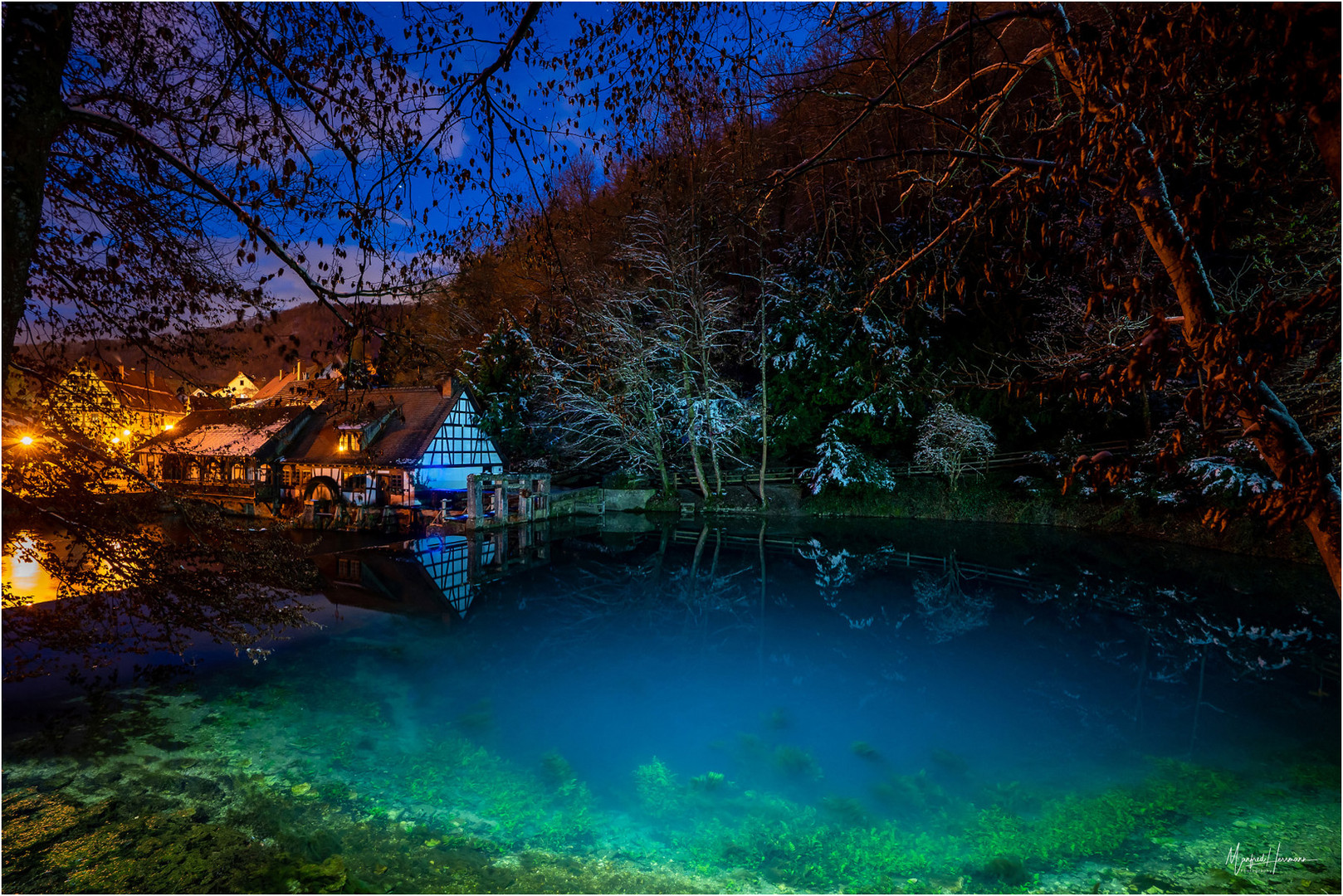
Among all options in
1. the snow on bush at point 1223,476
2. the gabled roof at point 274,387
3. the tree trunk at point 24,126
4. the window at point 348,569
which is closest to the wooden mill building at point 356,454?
the window at point 348,569

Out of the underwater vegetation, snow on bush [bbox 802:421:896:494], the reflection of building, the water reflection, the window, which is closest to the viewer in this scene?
the underwater vegetation

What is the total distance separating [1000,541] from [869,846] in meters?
15.1

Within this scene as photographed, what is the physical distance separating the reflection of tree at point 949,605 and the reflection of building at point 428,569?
7.93 metres

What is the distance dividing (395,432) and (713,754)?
20109 millimetres

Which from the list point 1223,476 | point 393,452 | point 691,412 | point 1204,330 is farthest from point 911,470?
point 1204,330

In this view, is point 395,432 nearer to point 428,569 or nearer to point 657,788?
point 428,569

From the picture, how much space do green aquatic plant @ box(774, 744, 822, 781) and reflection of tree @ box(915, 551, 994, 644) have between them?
165 inches

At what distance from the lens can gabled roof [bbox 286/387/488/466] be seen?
21.6 m

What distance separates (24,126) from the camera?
2658 millimetres

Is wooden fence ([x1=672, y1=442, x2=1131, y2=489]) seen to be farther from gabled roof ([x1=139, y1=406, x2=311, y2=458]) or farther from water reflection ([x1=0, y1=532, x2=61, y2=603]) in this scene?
water reflection ([x1=0, y1=532, x2=61, y2=603])

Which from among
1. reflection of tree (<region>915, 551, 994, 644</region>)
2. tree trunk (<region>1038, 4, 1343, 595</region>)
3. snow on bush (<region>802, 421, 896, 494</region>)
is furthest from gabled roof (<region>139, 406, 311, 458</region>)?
tree trunk (<region>1038, 4, 1343, 595</region>)

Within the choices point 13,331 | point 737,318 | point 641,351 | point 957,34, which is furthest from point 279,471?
point 957,34

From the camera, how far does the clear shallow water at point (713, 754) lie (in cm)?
406

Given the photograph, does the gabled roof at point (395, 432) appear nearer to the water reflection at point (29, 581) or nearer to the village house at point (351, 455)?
the village house at point (351, 455)
